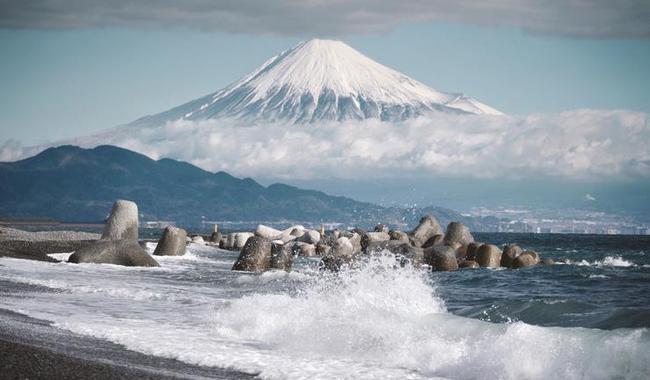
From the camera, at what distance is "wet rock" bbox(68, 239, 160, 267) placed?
2870cm

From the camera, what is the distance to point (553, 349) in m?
11.7

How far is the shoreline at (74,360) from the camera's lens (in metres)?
9.67

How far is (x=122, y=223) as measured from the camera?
1474 inches

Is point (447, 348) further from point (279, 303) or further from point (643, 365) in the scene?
point (279, 303)

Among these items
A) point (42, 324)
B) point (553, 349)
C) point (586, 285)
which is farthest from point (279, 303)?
point (586, 285)

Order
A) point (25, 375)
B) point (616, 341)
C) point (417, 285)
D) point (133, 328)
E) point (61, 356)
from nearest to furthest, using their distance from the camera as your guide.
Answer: point (25, 375) < point (61, 356) < point (616, 341) < point (133, 328) < point (417, 285)

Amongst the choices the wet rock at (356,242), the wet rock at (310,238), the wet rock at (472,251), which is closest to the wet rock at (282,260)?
the wet rock at (472,251)

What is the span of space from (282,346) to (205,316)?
11.9ft

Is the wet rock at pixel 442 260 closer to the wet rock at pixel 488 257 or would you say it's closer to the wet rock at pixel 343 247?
the wet rock at pixel 488 257

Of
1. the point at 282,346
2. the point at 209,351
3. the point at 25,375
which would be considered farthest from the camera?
the point at 282,346

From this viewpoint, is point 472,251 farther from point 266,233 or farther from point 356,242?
point 266,233

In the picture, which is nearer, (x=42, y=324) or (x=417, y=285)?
(x=42, y=324)

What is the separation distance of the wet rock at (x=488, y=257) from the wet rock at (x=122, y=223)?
45.4 ft

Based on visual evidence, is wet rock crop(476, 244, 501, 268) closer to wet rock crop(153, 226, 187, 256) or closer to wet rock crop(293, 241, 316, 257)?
wet rock crop(153, 226, 187, 256)
